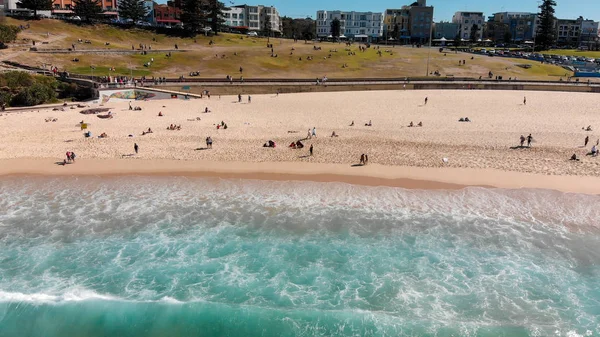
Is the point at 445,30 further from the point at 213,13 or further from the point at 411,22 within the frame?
the point at 213,13

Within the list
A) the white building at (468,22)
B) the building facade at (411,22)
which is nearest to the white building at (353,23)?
the building facade at (411,22)

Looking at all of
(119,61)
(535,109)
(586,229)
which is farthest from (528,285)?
(119,61)

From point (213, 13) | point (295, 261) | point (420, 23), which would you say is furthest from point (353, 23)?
point (295, 261)

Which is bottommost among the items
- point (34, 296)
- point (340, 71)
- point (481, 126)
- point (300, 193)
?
point (34, 296)

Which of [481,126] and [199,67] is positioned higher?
[199,67]

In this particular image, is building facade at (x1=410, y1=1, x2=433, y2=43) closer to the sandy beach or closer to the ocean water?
the sandy beach

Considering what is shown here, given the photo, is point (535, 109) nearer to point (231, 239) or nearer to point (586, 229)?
point (586, 229)

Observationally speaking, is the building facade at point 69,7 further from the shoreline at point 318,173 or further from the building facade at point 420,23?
the building facade at point 420,23
